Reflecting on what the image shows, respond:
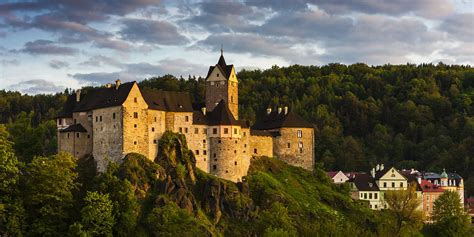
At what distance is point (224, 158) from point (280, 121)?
1504 centimetres

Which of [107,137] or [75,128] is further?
[75,128]

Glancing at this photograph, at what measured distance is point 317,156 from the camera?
518 feet

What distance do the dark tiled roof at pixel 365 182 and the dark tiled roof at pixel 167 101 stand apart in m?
34.2

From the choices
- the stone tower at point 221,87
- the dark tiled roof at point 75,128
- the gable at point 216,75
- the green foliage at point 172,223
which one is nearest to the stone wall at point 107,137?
the dark tiled roof at point 75,128

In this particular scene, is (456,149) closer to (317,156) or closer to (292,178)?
(317,156)

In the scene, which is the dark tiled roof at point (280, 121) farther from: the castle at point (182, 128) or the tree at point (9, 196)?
the tree at point (9, 196)

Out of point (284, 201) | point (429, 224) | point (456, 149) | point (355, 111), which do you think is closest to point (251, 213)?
point (284, 201)

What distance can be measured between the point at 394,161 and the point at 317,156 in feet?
55.8

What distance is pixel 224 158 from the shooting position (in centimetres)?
10325

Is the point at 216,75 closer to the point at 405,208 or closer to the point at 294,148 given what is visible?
the point at 294,148

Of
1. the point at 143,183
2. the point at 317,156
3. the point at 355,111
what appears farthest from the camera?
the point at 355,111

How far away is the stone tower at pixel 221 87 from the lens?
110500 millimetres

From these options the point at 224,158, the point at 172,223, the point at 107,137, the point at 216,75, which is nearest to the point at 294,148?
the point at 216,75

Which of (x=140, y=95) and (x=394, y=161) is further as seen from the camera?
(x=394, y=161)
